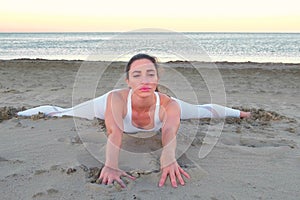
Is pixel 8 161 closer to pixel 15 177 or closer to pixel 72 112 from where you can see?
pixel 15 177

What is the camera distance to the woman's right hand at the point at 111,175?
111 inches

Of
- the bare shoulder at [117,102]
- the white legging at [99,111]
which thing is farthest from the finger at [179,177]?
the white legging at [99,111]

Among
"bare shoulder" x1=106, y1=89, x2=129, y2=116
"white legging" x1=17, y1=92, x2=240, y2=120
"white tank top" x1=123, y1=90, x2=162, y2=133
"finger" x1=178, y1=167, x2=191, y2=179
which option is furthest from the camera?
"white legging" x1=17, y1=92, x2=240, y2=120

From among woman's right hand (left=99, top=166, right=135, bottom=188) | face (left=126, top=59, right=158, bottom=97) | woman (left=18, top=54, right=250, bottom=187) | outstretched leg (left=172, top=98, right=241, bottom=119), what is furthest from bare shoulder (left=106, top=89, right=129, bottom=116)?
outstretched leg (left=172, top=98, right=241, bottom=119)

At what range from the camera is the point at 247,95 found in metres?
8.34

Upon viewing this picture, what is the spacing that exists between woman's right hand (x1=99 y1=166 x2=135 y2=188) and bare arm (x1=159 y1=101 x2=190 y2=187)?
0.30 metres

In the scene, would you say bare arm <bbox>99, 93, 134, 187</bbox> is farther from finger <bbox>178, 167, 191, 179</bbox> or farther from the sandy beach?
finger <bbox>178, 167, 191, 179</bbox>

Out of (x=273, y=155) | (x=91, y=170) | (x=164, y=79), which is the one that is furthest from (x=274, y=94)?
(x=91, y=170)

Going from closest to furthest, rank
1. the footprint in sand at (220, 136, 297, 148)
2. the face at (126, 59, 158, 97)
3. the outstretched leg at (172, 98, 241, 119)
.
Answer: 1. the face at (126, 59, 158, 97)
2. the footprint in sand at (220, 136, 297, 148)
3. the outstretched leg at (172, 98, 241, 119)

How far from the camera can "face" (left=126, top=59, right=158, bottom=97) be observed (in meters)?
3.40

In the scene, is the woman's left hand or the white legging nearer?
the woman's left hand

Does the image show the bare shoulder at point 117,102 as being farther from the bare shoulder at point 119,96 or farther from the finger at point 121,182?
the finger at point 121,182

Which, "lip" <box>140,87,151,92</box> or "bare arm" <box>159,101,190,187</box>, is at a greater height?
"lip" <box>140,87,151,92</box>

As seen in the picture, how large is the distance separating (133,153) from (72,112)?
205cm
